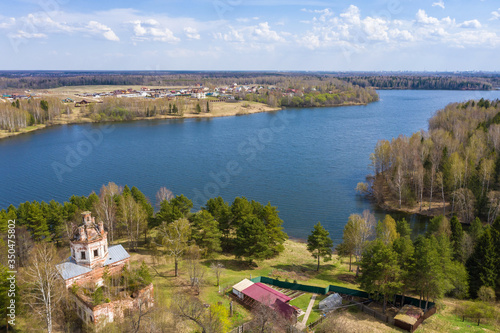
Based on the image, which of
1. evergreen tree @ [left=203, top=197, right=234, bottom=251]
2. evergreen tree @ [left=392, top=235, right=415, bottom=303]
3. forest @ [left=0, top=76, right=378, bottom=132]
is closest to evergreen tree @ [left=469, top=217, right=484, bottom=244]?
evergreen tree @ [left=392, top=235, right=415, bottom=303]

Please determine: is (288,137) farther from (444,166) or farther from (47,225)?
(47,225)

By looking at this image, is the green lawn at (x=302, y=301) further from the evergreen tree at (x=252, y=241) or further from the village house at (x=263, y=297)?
the evergreen tree at (x=252, y=241)

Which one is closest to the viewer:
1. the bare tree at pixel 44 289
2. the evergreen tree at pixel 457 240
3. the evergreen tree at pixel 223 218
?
the bare tree at pixel 44 289

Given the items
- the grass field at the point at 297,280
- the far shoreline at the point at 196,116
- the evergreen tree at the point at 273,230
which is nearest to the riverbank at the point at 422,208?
the grass field at the point at 297,280

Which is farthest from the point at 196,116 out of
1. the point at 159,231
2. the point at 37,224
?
the point at 159,231

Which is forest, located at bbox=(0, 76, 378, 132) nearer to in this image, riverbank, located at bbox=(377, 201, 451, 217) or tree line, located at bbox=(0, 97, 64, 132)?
tree line, located at bbox=(0, 97, 64, 132)

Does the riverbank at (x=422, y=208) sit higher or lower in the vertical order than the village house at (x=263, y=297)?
lower
